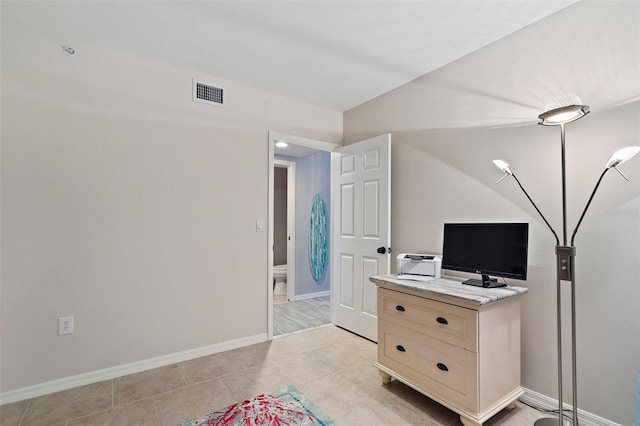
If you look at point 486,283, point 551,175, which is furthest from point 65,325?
point 551,175

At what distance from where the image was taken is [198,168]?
2768 millimetres

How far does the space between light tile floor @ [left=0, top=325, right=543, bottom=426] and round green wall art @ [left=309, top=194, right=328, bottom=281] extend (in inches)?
89.4

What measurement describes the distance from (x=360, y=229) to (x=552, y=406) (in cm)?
199

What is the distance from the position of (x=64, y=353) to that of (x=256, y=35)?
270 cm

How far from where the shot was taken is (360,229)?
10.7 feet

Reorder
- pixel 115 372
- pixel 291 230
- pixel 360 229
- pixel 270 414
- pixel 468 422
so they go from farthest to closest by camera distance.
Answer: pixel 291 230 → pixel 360 229 → pixel 115 372 → pixel 270 414 → pixel 468 422

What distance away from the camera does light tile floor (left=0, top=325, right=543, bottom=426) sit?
1.87 meters

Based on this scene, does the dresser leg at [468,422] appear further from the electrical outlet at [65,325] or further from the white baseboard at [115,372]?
the electrical outlet at [65,325]

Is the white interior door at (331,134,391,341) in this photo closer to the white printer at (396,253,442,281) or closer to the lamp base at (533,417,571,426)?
the white printer at (396,253,442,281)

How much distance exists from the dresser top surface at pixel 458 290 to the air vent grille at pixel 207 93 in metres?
2.19

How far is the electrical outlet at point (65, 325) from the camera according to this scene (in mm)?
2193

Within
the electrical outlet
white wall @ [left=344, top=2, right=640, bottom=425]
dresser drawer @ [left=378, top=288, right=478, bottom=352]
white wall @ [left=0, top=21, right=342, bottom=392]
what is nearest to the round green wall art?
white wall @ [left=0, top=21, right=342, bottom=392]

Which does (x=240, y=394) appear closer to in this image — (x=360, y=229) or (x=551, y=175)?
(x=360, y=229)

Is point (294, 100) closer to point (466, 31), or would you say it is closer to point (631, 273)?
point (466, 31)
